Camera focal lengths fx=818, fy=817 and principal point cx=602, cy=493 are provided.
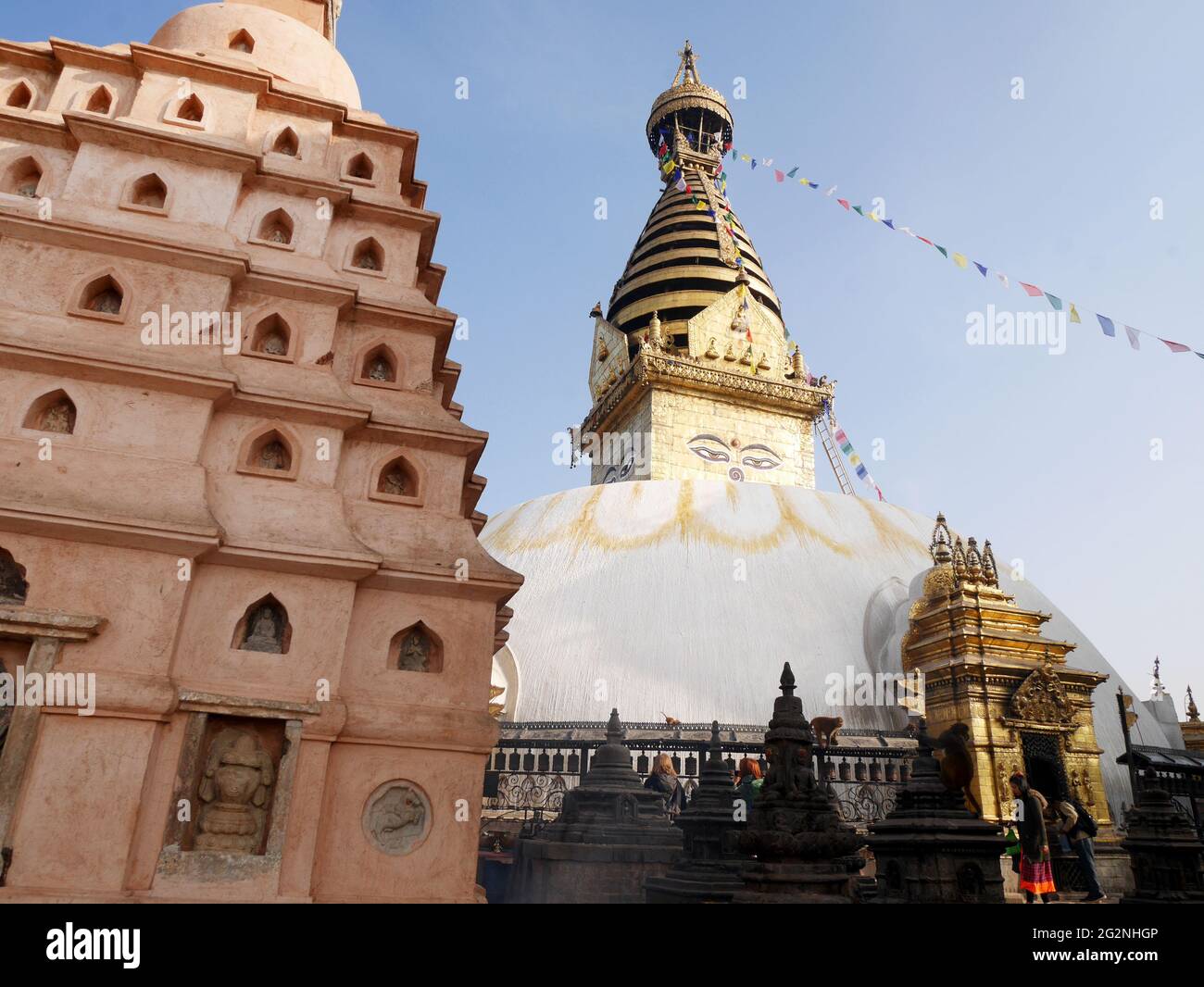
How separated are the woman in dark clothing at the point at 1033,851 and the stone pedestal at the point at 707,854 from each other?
3.42 metres

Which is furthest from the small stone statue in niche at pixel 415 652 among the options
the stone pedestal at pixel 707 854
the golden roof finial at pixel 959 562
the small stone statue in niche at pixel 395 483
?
the golden roof finial at pixel 959 562

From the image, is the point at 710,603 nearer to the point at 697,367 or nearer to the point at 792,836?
the point at 792,836

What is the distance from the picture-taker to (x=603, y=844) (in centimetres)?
1116

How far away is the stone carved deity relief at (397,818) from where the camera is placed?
287 inches

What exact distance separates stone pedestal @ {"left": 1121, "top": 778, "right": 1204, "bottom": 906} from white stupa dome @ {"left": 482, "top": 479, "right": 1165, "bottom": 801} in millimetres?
7150

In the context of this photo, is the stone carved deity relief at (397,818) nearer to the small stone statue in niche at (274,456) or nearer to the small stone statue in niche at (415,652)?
the small stone statue in niche at (415,652)

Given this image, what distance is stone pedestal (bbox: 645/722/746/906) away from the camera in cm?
974

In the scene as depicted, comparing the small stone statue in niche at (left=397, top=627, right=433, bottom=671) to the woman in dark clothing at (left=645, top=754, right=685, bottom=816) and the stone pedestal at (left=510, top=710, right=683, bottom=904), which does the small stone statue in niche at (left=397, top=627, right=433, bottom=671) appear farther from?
the woman in dark clothing at (left=645, top=754, right=685, bottom=816)

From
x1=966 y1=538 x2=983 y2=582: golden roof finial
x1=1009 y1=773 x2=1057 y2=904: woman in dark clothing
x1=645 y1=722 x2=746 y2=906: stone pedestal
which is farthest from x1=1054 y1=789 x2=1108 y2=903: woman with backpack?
x1=966 y1=538 x2=983 y2=582: golden roof finial

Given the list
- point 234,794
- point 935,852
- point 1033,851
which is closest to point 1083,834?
point 1033,851
